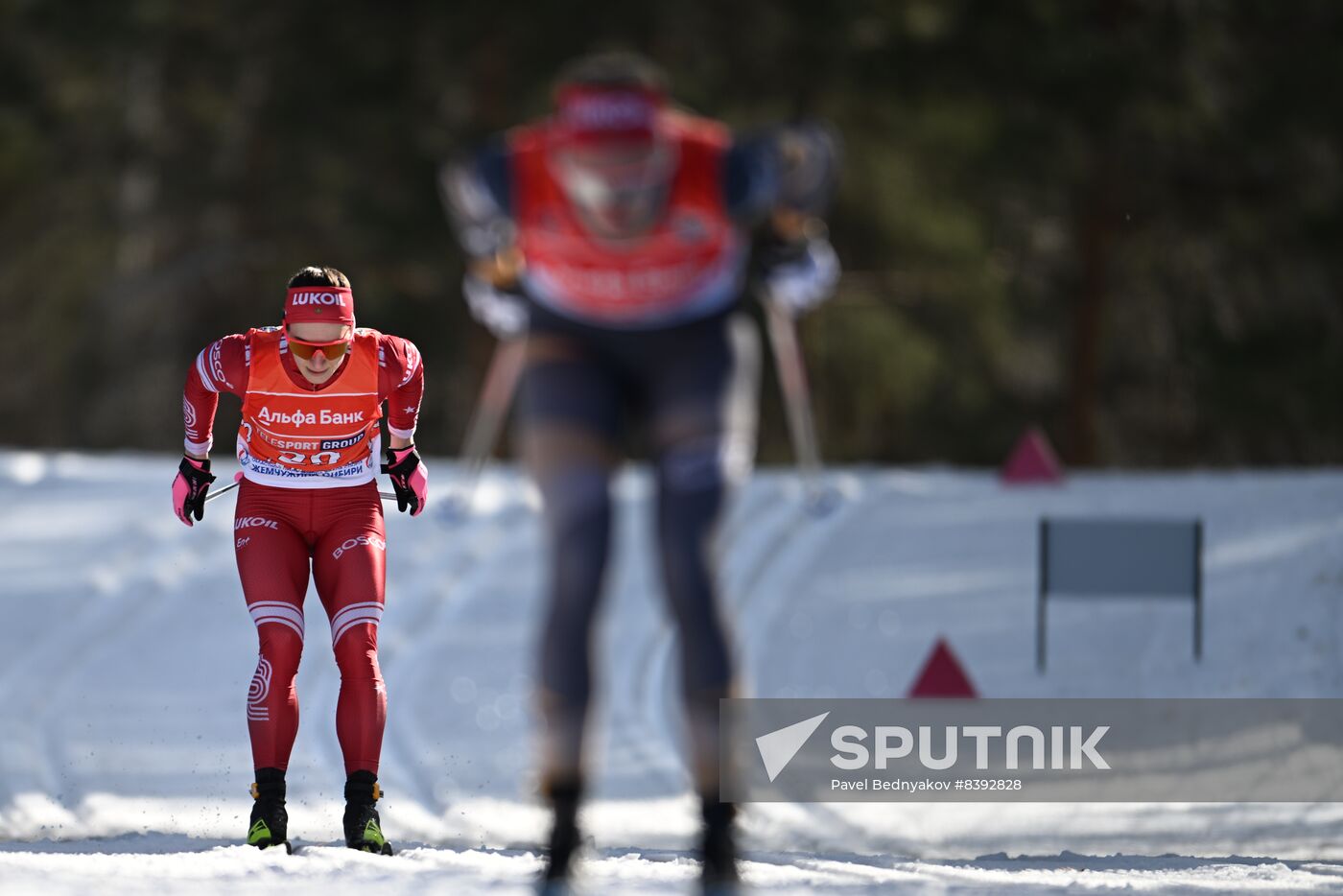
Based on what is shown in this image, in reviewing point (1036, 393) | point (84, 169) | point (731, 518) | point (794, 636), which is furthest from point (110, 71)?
point (794, 636)

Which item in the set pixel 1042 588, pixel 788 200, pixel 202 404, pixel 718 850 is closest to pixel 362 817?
pixel 202 404

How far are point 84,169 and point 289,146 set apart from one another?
4427mm

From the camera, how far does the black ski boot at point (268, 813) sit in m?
5.86

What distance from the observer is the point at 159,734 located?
31.6ft

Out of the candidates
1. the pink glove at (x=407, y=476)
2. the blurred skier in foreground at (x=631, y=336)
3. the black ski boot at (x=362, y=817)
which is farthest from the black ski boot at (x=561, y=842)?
the pink glove at (x=407, y=476)

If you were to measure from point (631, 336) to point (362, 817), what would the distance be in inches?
88.8

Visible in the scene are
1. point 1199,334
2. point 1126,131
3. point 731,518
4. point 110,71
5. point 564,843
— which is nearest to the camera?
point 564,843

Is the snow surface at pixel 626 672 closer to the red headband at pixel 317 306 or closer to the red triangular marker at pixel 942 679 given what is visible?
the red triangular marker at pixel 942 679

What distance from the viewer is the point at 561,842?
4.32 metres

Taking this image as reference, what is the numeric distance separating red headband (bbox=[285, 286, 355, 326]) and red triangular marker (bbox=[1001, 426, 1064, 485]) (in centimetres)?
1037

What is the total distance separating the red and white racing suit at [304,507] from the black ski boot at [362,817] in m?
0.04

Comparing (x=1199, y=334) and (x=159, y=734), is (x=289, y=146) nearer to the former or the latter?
(x=1199, y=334)

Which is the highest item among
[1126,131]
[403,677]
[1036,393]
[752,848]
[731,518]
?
[1126,131]

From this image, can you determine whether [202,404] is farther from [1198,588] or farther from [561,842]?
[1198,588]
